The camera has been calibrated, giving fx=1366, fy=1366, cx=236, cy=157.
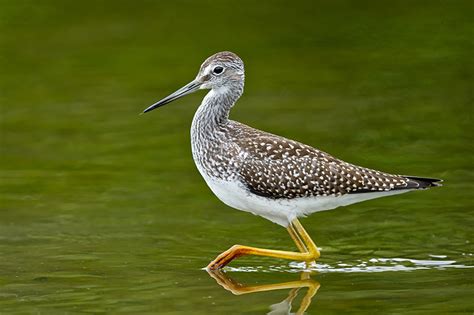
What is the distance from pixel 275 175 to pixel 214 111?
1117 mm

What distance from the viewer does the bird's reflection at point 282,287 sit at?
44.2 feet

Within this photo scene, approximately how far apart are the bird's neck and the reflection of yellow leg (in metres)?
1.44

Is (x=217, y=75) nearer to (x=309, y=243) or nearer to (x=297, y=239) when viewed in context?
(x=297, y=239)

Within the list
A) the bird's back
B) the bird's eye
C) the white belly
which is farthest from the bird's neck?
the white belly

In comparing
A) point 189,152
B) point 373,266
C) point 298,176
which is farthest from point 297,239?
point 189,152

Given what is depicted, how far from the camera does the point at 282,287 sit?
47.0 feet

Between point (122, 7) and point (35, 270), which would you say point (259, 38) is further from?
point (35, 270)

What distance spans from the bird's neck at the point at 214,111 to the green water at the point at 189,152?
1.44m

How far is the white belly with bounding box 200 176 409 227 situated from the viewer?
15203 millimetres

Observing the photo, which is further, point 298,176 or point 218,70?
point 218,70

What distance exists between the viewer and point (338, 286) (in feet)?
46.5

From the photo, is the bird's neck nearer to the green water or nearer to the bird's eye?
the bird's eye

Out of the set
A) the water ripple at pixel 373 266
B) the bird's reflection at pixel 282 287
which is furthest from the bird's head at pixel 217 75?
the bird's reflection at pixel 282 287

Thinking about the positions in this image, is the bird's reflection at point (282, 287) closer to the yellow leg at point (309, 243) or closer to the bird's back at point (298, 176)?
the yellow leg at point (309, 243)
